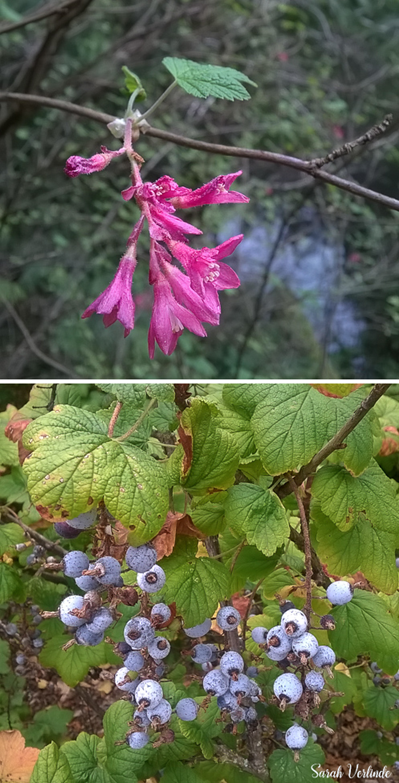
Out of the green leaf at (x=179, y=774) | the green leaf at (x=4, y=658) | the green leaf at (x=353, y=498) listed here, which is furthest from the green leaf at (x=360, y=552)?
the green leaf at (x=4, y=658)

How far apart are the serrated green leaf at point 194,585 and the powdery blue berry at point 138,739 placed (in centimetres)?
11

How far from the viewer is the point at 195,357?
2035 millimetres

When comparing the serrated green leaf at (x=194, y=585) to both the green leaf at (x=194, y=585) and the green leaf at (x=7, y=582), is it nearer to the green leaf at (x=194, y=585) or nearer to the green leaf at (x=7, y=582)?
the green leaf at (x=194, y=585)

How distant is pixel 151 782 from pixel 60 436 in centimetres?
42

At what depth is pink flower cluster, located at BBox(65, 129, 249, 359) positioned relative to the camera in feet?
1.55

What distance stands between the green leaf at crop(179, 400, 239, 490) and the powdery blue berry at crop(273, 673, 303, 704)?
148 millimetres

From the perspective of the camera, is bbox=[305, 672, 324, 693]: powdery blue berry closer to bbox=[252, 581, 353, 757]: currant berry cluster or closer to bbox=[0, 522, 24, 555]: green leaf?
bbox=[252, 581, 353, 757]: currant berry cluster

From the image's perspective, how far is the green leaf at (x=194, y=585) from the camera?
1.68ft

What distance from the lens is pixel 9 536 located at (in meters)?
0.68

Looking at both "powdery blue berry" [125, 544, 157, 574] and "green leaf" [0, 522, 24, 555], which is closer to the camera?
"powdery blue berry" [125, 544, 157, 574]

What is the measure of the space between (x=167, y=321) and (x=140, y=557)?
17 centimetres

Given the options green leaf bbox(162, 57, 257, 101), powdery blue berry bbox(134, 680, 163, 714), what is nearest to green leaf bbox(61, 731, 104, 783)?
powdery blue berry bbox(134, 680, 163, 714)

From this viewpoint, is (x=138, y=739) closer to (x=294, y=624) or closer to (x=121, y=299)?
(x=294, y=624)
